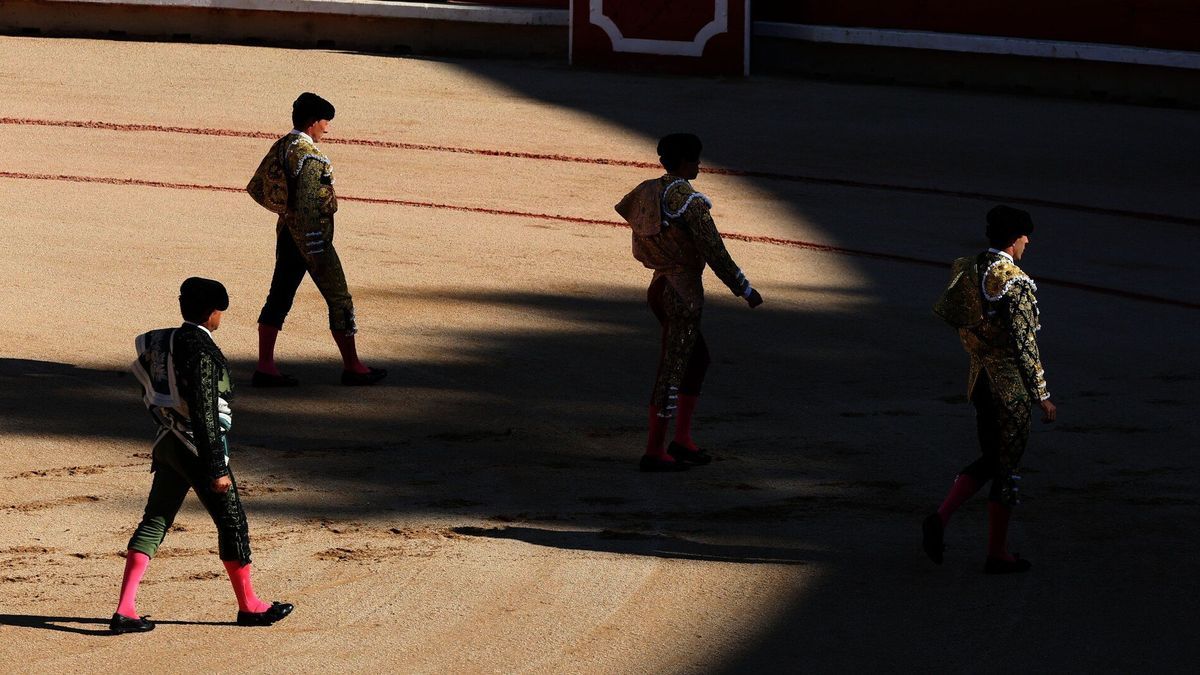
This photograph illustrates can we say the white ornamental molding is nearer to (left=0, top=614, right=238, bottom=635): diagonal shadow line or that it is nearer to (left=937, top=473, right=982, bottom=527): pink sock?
(left=937, top=473, right=982, bottom=527): pink sock

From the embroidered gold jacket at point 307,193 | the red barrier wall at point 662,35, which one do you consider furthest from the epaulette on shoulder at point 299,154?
the red barrier wall at point 662,35

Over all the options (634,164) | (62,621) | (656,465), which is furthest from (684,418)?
(634,164)

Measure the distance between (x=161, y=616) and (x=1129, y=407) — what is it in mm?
5253

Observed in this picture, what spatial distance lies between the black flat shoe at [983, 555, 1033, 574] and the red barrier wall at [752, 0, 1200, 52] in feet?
40.2

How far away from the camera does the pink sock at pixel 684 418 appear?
7855 millimetres

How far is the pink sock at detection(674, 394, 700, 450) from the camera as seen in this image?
7.86 meters

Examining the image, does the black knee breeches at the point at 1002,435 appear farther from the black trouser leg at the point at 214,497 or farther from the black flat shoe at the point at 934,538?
the black trouser leg at the point at 214,497

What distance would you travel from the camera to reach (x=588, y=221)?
13.3 m

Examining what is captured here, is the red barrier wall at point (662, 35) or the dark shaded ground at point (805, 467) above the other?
the red barrier wall at point (662, 35)

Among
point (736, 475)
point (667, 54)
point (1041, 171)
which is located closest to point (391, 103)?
point (667, 54)

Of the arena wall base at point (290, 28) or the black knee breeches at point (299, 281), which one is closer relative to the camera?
the black knee breeches at point (299, 281)

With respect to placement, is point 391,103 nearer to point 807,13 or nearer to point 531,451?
point 807,13

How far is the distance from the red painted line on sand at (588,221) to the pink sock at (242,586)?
24.3ft

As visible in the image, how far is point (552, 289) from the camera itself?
37.0ft
